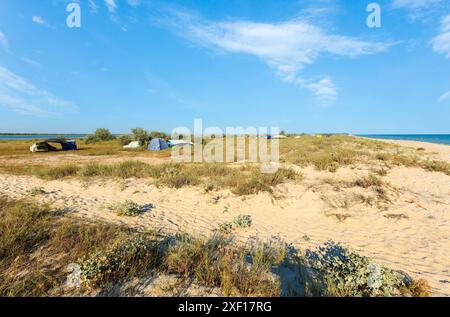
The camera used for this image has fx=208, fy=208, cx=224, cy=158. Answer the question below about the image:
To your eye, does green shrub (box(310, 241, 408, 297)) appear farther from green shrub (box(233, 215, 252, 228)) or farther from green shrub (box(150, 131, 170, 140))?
green shrub (box(150, 131, 170, 140))

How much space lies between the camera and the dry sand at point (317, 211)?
4391 millimetres

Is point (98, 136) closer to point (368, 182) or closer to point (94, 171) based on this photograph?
point (94, 171)

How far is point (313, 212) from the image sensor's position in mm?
6355

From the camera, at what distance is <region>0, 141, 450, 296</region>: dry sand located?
439 centimetres

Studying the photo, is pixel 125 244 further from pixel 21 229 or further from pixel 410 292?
pixel 410 292

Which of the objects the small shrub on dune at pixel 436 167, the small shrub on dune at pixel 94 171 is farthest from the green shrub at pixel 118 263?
the small shrub on dune at pixel 436 167

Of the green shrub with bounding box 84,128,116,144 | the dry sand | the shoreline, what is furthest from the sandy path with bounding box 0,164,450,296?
the green shrub with bounding box 84,128,116,144

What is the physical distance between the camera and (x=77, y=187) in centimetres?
855

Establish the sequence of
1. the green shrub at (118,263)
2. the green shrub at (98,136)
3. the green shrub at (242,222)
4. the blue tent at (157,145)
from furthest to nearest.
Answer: the green shrub at (98,136)
the blue tent at (157,145)
the green shrub at (242,222)
the green shrub at (118,263)

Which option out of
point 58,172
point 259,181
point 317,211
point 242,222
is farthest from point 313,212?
point 58,172

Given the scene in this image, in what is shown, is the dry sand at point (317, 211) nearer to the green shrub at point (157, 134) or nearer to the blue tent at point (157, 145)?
the blue tent at point (157, 145)

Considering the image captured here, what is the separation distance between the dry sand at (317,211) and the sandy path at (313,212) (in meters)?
0.02

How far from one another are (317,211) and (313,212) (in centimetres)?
13
